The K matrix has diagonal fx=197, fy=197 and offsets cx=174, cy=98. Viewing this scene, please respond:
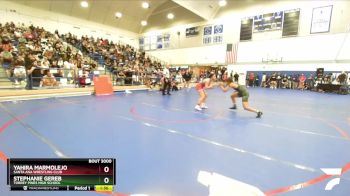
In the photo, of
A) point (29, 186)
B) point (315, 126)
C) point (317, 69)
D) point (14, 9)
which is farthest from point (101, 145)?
point (14, 9)

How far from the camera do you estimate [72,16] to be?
69.8 ft

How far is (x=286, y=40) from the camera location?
17.5 meters

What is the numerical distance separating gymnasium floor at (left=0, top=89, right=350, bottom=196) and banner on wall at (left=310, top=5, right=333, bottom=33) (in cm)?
1415

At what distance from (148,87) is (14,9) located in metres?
14.7

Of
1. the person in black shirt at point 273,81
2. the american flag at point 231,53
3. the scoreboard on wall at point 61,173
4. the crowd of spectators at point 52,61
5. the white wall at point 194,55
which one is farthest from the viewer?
the white wall at point 194,55

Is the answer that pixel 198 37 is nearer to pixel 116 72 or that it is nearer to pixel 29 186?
pixel 116 72

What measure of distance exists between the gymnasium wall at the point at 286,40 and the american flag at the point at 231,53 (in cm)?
42

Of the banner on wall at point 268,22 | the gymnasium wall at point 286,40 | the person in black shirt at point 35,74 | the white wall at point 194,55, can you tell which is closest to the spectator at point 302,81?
the gymnasium wall at point 286,40

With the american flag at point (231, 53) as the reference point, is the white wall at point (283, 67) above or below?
below

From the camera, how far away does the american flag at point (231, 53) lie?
67.8 ft

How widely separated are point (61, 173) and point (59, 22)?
76.9 ft

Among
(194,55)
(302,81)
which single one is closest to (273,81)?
(302,81)

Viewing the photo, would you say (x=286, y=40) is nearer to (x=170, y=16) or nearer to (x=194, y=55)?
(x=194, y=55)

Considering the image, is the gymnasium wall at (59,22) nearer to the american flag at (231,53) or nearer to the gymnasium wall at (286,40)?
the gymnasium wall at (286,40)
